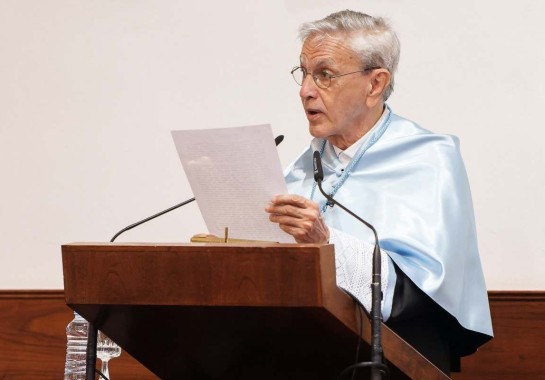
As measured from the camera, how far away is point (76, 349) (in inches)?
176

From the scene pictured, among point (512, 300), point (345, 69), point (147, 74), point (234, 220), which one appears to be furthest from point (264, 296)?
point (147, 74)

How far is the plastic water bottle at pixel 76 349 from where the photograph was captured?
4.20 m

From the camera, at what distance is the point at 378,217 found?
3.16 metres

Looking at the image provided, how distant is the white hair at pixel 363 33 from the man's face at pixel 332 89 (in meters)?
0.02

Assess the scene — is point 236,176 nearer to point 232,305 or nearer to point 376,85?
point 232,305

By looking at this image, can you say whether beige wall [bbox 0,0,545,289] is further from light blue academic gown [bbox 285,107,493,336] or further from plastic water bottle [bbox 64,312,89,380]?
light blue academic gown [bbox 285,107,493,336]

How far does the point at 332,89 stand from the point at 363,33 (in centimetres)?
22

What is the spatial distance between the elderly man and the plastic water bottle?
4.29 feet

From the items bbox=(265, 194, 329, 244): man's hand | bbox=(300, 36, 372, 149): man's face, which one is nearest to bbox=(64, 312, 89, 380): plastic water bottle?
bbox=(300, 36, 372, 149): man's face

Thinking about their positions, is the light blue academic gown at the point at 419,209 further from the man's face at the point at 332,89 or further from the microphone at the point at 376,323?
the microphone at the point at 376,323

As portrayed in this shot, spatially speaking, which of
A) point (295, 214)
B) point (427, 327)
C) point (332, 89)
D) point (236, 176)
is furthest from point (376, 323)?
point (332, 89)

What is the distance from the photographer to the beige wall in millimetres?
4258

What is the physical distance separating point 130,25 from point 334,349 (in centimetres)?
269

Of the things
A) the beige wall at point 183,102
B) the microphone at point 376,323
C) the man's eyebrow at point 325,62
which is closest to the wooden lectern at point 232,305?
the microphone at point 376,323
